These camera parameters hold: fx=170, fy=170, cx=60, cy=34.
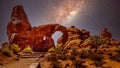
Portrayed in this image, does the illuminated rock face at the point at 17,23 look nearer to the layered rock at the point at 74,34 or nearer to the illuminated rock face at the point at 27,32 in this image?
the illuminated rock face at the point at 27,32

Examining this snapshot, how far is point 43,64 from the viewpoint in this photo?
1716cm

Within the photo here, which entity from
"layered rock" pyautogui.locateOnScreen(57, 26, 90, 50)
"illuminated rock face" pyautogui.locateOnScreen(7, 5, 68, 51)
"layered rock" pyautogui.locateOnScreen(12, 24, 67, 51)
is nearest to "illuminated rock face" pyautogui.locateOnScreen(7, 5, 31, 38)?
"illuminated rock face" pyautogui.locateOnScreen(7, 5, 68, 51)

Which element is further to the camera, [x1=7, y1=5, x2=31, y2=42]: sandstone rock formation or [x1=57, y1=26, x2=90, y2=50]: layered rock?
[x1=7, y1=5, x2=31, y2=42]: sandstone rock formation

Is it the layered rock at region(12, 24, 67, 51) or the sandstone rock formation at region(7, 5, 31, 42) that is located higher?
the sandstone rock formation at region(7, 5, 31, 42)

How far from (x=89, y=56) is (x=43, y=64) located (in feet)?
18.9

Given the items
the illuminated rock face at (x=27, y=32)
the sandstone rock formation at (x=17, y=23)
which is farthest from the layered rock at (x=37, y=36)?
the sandstone rock formation at (x=17, y=23)

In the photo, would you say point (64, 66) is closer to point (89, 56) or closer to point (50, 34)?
point (89, 56)

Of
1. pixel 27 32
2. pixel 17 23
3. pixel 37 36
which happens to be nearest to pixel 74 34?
pixel 37 36

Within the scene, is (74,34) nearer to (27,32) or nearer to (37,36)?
(37,36)

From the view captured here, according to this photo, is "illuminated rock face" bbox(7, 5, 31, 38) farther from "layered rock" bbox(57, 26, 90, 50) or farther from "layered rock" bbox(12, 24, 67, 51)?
"layered rock" bbox(57, 26, 90, 50)

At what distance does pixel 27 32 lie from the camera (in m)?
50.6

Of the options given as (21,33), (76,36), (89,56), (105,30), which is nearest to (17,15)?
(21,33)

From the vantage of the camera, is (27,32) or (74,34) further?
(27,32)

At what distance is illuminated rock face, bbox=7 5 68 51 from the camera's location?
162ft
